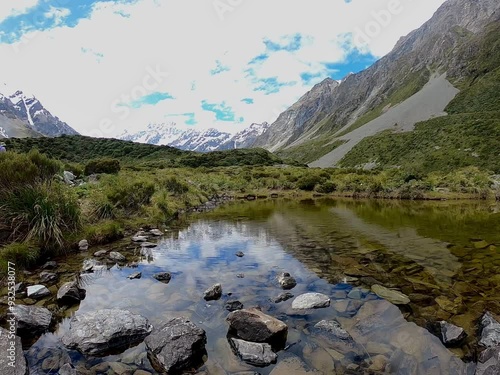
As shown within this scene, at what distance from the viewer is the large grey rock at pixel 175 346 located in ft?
17.7

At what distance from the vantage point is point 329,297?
8.27 meters

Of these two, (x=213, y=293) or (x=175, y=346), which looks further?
(x=213, y=293)

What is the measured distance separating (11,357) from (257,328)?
399 cm

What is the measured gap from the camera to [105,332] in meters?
6.06

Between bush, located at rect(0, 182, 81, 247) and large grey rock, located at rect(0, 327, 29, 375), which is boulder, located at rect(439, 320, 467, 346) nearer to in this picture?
large grey rock, located at rect(0, 327, 29, 375)

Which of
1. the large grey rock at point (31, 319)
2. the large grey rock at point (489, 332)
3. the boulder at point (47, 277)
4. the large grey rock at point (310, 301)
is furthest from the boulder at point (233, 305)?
the boulder at point (47, 277)

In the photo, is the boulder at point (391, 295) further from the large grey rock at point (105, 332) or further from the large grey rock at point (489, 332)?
the large grey rock at point (105, 332)

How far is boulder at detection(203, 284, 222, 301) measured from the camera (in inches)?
325

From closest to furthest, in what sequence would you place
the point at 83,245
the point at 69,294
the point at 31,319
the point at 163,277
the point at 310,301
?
the point at 31,319 → the point at 310,301 → the point at 69,294 → the point at 163,277 → the point at 83,245

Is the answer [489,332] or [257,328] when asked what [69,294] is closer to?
[257,328]

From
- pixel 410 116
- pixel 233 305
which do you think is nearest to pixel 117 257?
pixel 233 305

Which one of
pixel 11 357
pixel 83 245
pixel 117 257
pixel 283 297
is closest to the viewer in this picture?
pixel 11 357

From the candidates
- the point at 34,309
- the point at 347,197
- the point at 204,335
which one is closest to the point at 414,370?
the point at 204,335

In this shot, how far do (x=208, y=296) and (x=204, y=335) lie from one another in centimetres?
214
